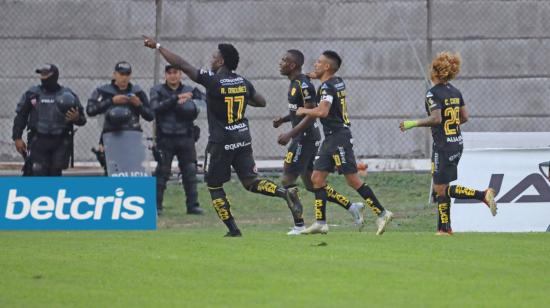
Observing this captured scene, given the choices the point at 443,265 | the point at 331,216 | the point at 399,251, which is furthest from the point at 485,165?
the point at 443,265

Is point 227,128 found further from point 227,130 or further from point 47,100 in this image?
point 47,100

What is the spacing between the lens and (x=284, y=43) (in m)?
22.3

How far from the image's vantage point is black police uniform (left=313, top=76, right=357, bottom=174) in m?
15.5

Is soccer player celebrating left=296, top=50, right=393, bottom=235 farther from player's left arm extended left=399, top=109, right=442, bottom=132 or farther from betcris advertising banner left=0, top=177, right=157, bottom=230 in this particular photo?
betcris advertising banner left=0, top=177, right=157, bottom=230

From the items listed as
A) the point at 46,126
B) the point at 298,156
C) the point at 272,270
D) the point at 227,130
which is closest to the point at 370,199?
the point at 298,156

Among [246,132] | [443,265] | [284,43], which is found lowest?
[443,265]

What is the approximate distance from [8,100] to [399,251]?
1042cm

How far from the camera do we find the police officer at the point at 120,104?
61.9 ft

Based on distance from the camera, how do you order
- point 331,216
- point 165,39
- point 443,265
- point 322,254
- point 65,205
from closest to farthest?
point 443,265 < point 322,254 < point 65,205 < point 331,216 < point 165,39

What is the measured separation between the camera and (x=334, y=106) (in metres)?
15.5

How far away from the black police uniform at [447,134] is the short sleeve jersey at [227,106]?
6.98 feet

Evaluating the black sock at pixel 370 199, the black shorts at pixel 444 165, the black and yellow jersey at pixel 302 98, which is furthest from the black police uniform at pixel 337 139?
the black shorts at pixel 444 165

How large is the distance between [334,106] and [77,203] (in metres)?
3.55

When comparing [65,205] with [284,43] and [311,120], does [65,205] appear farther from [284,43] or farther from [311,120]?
[284,43]
